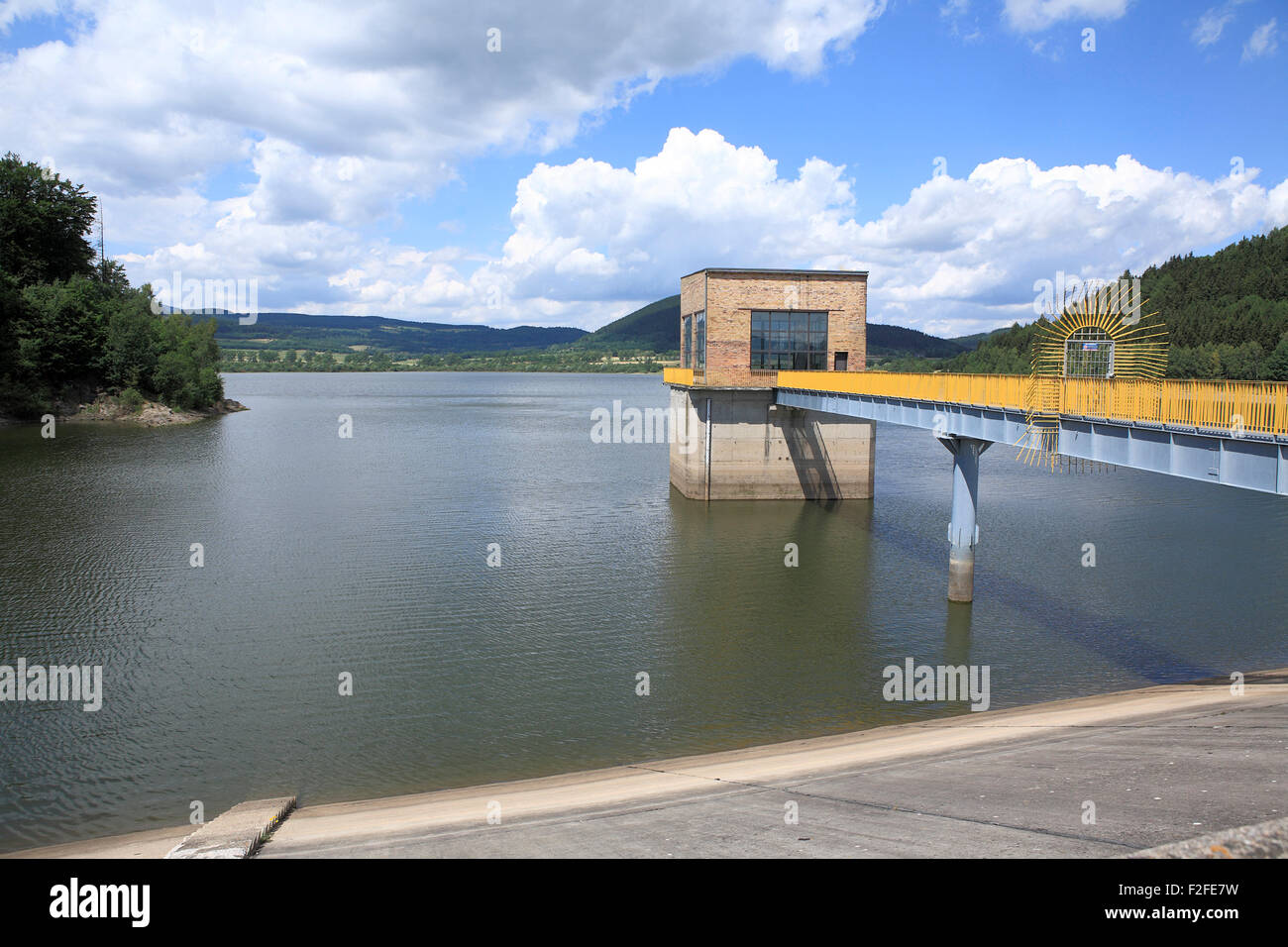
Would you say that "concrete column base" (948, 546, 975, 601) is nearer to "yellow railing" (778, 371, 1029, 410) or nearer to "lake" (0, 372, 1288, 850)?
"lake" (0, 372, 1288, 850)

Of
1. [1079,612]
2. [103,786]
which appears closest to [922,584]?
[1079,612]

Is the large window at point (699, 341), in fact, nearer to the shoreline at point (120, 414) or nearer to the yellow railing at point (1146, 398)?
the yellow railing at point (1146, 398)

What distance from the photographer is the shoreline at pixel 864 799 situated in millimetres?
9930

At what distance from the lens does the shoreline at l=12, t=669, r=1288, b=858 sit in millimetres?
9930

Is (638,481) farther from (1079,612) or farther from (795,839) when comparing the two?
(795,839)

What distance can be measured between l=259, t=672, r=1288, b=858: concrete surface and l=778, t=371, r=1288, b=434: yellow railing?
464 centimetres

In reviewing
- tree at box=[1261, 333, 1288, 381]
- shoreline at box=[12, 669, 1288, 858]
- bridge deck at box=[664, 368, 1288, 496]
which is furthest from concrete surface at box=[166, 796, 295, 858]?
tree at box=[1261, 333, 1288, 381]

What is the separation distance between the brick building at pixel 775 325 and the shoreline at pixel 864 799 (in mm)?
25544

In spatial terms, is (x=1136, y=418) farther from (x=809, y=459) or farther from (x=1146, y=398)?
(x=809, y=459)

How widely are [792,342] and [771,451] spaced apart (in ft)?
16.2

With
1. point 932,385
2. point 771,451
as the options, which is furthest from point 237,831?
point 771,451

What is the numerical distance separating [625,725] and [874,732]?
14.1 feet

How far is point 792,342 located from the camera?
3928 cm

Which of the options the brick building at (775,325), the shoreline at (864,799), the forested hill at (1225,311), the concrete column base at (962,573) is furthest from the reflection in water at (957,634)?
the forested hill at (1225,311)
